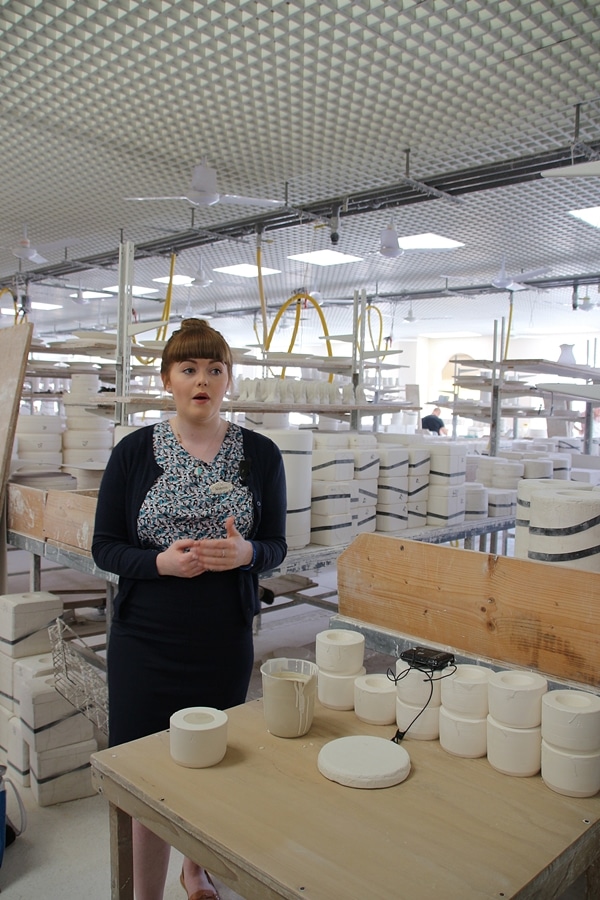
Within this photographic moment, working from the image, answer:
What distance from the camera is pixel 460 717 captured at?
46.8 inches

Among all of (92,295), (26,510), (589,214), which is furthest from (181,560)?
(92,295)

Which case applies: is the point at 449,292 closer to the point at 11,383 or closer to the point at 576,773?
the point at 11,383

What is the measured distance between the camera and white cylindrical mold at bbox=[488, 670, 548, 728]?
3.69 ft

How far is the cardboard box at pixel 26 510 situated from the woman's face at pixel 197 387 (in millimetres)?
1435

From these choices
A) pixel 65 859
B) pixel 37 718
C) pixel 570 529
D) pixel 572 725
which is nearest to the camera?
pixel 572 725

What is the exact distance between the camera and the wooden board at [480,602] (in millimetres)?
1316

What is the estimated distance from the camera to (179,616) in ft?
5.16

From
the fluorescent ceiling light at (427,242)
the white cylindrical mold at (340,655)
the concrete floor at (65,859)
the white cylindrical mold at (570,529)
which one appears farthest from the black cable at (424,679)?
the fluorescent ceiling light at (427,242)

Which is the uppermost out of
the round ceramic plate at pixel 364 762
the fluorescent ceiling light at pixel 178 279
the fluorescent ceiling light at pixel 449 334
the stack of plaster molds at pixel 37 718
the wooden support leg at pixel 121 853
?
the fluorescent ceiling light at pixel 449 334

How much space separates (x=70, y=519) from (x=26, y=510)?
423 mm

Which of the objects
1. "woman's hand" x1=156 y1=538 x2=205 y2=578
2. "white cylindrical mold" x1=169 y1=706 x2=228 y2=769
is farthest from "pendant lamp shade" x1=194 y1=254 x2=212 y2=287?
"white cylindrical mold" x1=169 y1=706 x2=228 y2=769

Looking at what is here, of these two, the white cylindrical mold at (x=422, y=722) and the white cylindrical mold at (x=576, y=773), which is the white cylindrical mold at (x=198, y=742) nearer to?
the white cylindrical mold at (x=422, y=722)

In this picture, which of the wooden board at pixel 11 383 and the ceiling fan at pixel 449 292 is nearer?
the wooden board at pixel 11 383

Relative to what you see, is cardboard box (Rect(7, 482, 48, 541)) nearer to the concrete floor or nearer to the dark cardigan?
the concrete floor
